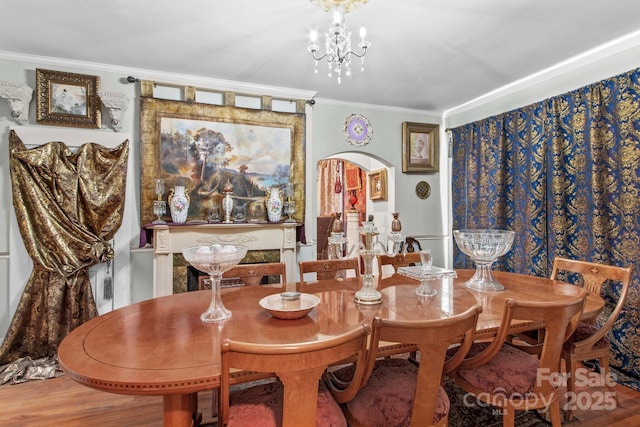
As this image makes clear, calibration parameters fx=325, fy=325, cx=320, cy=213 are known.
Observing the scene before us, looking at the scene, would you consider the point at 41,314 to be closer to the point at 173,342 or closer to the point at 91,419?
the point at 91,419

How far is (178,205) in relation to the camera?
122 inches

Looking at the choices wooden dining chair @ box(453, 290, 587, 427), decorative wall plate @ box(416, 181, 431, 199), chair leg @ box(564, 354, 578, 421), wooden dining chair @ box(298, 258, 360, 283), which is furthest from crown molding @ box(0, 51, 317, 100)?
chair leg @ box(564, 354, 578, 421)

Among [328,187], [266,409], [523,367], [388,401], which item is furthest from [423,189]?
[266,409]

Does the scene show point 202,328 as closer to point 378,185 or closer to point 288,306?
point 288,306

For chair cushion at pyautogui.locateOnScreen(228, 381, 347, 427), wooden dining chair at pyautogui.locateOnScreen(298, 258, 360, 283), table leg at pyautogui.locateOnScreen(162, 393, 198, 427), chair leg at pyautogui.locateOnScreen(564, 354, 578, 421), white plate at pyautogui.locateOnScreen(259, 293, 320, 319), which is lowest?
chair leg at pyautogui.locateOnScreen(564, 354, 578, 421)

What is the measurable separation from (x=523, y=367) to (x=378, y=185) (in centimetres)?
332

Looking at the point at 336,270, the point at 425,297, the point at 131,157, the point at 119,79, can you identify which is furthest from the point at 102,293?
the point at 425,297

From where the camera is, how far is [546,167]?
10.1ft

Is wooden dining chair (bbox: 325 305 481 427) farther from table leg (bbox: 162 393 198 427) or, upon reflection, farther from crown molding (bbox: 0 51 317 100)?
crown molding (bbox: 0 51 317 100)

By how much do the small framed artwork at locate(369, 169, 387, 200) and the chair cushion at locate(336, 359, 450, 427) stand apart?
3257 mm

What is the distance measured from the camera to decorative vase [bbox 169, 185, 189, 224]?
3.10 meters

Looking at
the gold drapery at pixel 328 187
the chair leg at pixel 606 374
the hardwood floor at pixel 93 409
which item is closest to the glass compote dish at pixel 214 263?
the hardwood floor at pixel 93 409

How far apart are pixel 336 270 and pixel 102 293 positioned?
2235 millimetres

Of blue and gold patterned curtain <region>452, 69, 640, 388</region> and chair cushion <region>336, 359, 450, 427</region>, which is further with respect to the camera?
blue and gold patterned curtain <region>452, 69, 640, 388</region>
